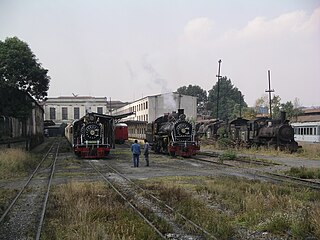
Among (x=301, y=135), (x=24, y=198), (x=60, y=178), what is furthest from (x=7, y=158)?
(x=301, y=135)

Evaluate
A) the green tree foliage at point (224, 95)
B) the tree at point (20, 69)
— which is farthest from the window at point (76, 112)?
the tree at point (20, 69)

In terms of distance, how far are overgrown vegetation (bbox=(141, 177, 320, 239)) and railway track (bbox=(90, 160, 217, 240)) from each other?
9.4 inches

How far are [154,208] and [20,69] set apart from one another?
20.5 m

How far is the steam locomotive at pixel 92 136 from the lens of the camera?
2573 cm

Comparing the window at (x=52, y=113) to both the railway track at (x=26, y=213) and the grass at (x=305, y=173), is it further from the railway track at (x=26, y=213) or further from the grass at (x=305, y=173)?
the grass at (x=305, y=173)

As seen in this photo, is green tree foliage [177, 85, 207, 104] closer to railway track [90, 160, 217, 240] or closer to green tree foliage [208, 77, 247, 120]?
green tree foliage [208, 77, 247, 120]

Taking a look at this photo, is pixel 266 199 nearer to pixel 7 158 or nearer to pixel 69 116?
pixel 7 158

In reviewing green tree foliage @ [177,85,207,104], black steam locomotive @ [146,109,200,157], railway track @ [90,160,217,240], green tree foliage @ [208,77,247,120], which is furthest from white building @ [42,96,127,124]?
railway track @ [90,160,217,240]

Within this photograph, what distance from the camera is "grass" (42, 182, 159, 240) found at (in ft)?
22.6

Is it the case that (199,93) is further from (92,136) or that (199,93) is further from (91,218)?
(91,218)

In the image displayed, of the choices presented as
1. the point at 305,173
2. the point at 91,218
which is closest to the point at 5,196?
the point at 91,218

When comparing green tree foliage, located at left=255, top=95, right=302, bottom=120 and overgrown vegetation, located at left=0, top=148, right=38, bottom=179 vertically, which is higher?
green tree foliage, located at left=255, top=95, right=302, bottom=120

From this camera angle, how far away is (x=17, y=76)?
2659 cm

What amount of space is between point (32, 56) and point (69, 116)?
69.7 metres
